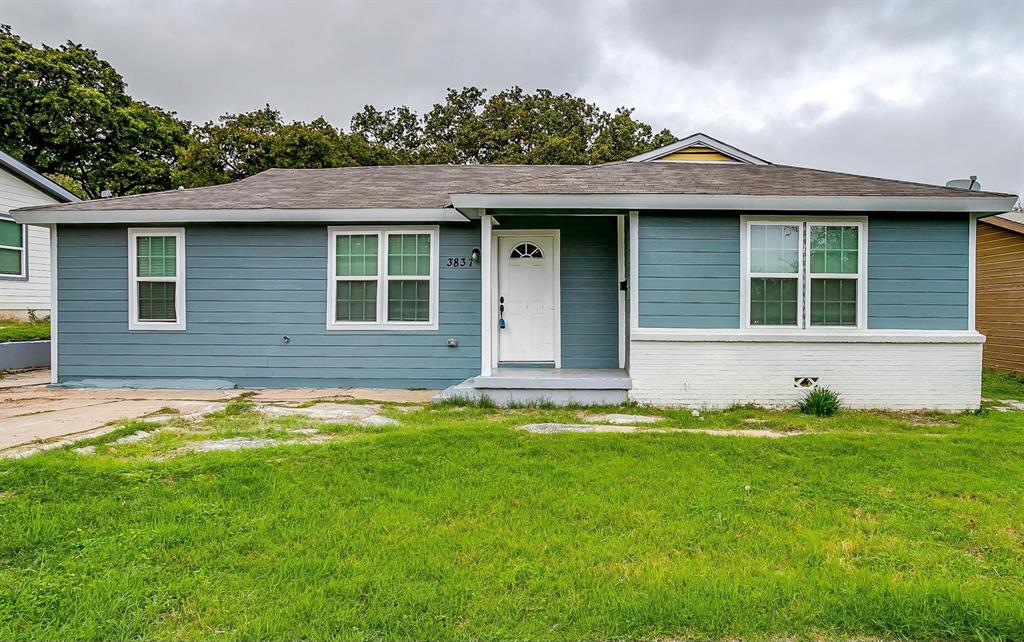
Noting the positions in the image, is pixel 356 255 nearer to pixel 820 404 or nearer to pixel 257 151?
pixel 820 404

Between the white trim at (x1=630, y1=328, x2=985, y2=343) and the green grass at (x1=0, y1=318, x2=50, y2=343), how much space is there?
10837 mm

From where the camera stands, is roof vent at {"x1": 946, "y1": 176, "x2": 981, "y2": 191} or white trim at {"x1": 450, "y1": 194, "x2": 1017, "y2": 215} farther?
roof vent at {"x1": 946, "y1": 176, "x2": 981, "y2": 191}

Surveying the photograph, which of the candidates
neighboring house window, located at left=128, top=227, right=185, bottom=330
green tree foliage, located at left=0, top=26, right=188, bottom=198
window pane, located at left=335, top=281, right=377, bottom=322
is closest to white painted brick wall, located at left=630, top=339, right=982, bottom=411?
window pane, located at left=335, top=281, right=377, bottom=322

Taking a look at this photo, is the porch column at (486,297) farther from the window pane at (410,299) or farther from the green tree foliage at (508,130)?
the green tree foliage at (508,130)

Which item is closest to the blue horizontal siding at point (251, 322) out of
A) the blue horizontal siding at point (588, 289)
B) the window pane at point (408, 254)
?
the window pane at point (408, 254)

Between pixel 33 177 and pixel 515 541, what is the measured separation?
580 inches

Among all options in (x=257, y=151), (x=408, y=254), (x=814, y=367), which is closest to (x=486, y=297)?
(x=408, y=254)

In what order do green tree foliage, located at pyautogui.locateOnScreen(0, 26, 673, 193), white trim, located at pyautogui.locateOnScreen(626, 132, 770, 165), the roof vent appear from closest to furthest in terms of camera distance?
the roof vent < white trim, located at pyautogui.locateOnScreen(626, 132, 770, 165) < green tree foliage, located at pyautogui.locateOnScreen(0, 26, 673, 193)

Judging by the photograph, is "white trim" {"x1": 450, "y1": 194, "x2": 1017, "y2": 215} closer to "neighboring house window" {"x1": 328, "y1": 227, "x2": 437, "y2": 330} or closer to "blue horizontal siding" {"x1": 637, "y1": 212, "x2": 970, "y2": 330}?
"blue horizontal siding" {"x1": 637, "y1": 212, "x2": 970, "y2": 330}

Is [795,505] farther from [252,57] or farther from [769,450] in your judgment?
[252,57]

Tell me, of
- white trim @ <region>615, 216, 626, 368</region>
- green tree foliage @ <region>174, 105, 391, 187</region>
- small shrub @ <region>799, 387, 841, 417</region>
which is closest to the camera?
small shrub @ <region>799, 387, 841, 417</region>

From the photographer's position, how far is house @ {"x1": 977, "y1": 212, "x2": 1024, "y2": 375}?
941 cm

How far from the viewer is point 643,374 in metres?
6.55

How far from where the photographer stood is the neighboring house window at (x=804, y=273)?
6.49m
